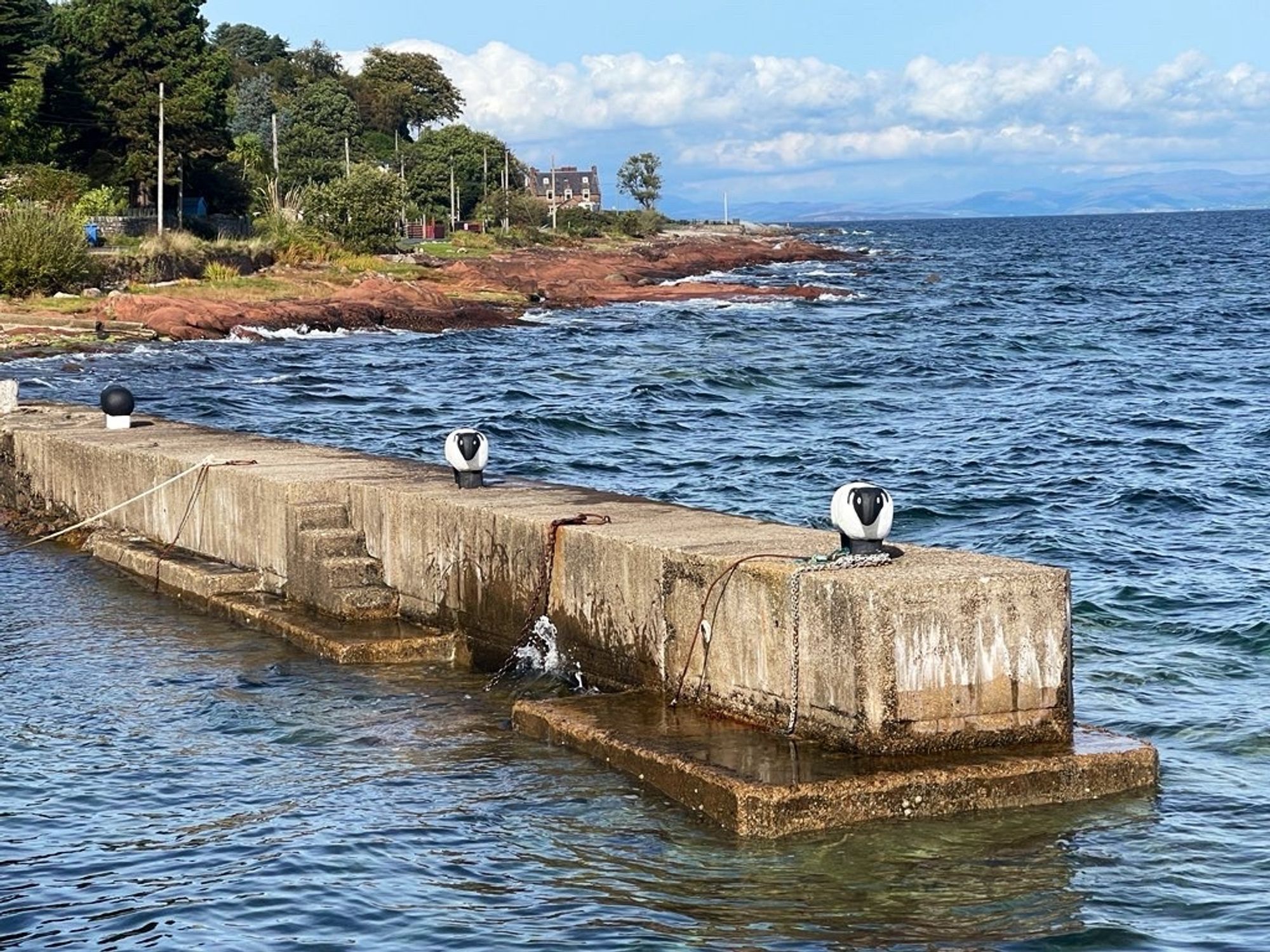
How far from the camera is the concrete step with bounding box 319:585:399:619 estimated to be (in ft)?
34.6

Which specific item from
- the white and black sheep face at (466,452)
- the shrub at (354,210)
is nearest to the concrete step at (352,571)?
the white and black sheep face at (466,452)

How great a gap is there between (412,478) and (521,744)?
3407mm

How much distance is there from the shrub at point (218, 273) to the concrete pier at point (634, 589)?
36.9m

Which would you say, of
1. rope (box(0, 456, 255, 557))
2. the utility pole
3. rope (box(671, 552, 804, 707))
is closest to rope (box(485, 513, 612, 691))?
rope (box(671, 552, 804, 707))

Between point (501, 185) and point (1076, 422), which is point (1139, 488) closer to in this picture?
point (1076, 422)

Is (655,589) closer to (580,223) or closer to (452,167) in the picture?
(452,167)

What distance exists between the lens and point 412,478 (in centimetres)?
1126

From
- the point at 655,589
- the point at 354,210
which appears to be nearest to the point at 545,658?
the point at 655,589

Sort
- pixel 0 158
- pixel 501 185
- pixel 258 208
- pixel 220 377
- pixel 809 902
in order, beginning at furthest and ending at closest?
pixel 501 185 → pixel 258 208 → pixel 0 158 → pixel 220 377 → pixel 809 902

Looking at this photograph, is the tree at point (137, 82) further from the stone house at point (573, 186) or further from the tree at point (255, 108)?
the stone house at point (573, 186)

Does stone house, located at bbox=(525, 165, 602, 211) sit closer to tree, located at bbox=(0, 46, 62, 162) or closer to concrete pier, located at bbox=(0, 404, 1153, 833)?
tree, located at bbox=(0, 46, 62, 162)

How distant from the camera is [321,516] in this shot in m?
11.1

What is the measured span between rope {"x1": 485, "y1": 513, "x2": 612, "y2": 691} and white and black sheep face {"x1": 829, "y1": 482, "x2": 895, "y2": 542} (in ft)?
6.23

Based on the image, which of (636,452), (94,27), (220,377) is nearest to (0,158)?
(94,27)
